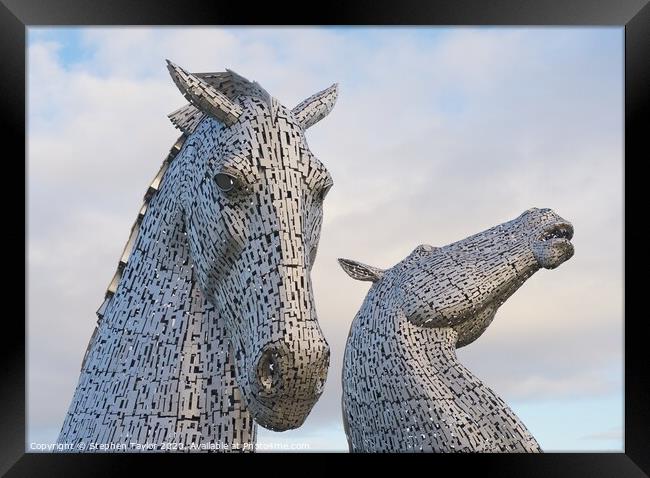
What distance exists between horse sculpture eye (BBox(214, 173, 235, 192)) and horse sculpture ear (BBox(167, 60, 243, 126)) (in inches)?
10.0

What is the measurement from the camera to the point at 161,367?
311cm

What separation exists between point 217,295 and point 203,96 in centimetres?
66

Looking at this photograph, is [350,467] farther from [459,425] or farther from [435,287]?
[435,287]

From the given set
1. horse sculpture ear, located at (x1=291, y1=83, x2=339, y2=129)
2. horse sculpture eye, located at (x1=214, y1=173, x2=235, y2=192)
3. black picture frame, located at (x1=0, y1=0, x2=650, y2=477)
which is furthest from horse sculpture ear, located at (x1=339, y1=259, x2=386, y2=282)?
horse sculpture eye, located at (x1=214, y1=173, x2=235, y2=192)

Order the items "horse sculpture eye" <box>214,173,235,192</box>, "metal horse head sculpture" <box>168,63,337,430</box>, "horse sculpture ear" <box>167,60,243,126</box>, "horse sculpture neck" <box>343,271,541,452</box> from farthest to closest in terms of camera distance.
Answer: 1. "horse sculpture neck" <box>343,271,541,452</box>
2. "horse sculpture ear" <box>167,60,243,126</box>
3. "horse sculpture eye" <box>214,173,235,192</box>
4. "metal horse head sculpture" <box>168,63,337,430</box>

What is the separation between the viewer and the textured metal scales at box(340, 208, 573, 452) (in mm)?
5453

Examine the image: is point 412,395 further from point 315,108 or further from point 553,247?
point 315,108

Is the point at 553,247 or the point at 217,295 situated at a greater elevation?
the point at 553,247

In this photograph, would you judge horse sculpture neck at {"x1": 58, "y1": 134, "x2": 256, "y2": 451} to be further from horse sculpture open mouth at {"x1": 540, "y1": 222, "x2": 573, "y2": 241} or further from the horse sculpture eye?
horse sculpture open mouth at {"x1": 540, "y1": 222, "x2": 573, "y2": 241}

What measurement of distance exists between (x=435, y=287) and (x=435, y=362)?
0.48m

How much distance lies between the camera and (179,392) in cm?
307

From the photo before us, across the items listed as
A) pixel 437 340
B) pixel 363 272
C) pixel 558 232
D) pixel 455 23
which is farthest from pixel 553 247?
pixel 455 23

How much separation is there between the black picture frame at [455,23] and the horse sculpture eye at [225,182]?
1957 mm

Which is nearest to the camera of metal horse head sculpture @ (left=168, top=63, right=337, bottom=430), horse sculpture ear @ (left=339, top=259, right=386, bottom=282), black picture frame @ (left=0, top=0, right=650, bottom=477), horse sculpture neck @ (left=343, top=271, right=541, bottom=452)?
metal horse head sculpture @ (left=168, top=63, right=337, bottom=430)
